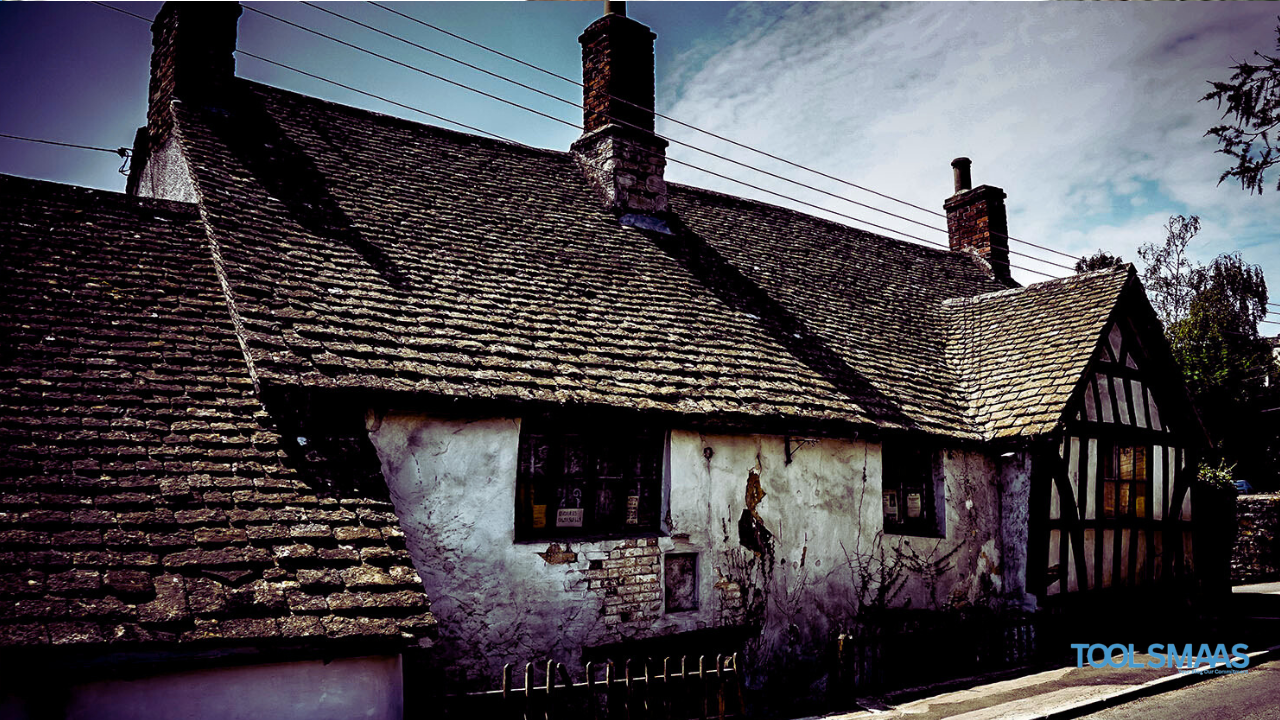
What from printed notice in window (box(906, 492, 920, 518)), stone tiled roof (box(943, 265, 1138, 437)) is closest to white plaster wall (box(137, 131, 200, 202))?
printed notice in window (box(906, 492, 920, 518))

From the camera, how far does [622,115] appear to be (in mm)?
13367

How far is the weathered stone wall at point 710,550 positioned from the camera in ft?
24.0

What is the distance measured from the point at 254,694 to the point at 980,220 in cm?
1944

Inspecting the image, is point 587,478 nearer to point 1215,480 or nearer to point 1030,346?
point 1030,346

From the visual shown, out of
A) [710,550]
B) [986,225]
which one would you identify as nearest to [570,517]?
[710,550]

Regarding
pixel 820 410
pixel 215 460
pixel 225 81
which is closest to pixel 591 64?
pixel 225 81

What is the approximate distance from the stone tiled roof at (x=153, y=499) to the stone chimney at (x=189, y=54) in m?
3.60

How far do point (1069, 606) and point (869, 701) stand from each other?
4900mm

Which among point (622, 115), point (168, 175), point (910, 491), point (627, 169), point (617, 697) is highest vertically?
point (622, 115)

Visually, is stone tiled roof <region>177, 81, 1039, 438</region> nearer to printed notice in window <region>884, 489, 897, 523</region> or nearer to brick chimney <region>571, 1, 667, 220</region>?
brick chimney <region>571, 1, 667, 220</region>

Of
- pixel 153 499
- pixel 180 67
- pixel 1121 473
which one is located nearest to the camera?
pixel 153 499

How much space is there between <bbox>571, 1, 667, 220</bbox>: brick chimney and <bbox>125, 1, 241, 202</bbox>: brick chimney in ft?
17.3

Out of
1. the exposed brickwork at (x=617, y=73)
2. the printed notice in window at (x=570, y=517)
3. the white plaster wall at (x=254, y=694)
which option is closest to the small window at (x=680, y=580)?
the printed notice in window at (x=570, y=517)

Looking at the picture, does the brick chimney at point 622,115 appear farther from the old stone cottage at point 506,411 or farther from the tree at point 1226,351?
the tree at point 1226,351
